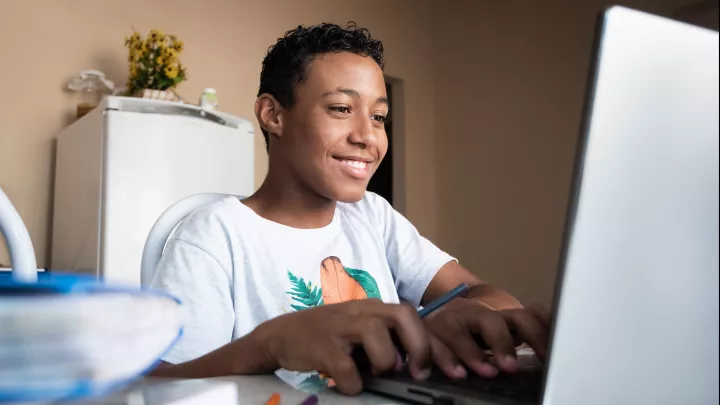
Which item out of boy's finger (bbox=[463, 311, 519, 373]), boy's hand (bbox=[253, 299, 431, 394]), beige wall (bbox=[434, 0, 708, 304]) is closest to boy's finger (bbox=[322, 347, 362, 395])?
boy's hand (bbox=[253, 299, 431, 394])

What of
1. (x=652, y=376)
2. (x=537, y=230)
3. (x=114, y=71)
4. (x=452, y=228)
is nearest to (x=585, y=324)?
(x=652, y=376)

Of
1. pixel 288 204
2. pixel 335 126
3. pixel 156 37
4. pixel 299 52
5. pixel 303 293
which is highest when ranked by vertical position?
pixel 156 37

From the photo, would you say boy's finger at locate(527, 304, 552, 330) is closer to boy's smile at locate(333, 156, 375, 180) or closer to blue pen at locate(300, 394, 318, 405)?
blue pen at locate(300, 394, 318, 405)

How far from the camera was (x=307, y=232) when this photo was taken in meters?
0.94

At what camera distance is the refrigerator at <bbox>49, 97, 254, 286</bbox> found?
201cm

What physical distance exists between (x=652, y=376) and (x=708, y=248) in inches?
2.6

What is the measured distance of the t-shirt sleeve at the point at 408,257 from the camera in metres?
1.07

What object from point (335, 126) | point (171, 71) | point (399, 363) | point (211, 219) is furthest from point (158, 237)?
point (171, 71)

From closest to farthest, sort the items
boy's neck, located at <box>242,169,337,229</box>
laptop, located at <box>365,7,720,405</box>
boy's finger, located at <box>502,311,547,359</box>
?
laptop, located at <box>365,7,720,405</box>
boy's finger, located at <box>502,311,547,359</box>
boy's neck, located at <box>242,169,337,229</box>

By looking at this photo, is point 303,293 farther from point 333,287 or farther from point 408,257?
point 408,257

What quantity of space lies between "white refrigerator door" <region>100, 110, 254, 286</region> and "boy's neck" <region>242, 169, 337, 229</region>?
112 centimetres

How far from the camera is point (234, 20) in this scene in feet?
9.52

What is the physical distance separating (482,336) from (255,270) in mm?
437

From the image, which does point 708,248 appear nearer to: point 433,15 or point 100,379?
point 100,379
